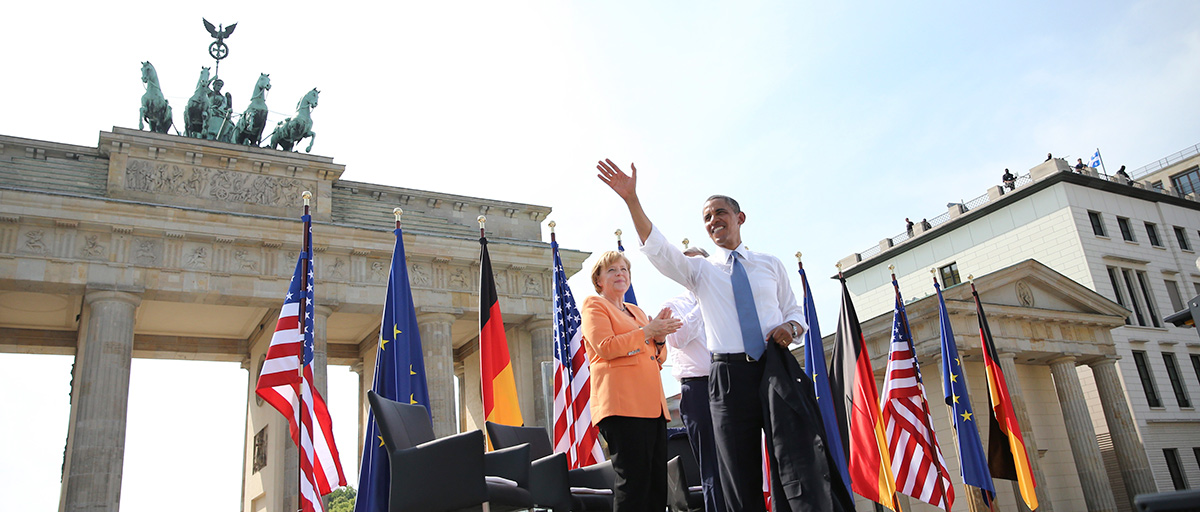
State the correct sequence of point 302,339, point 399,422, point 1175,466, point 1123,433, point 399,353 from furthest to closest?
point 1175,466 < point 1123,433 < point 399,353 < point 302,339 < point 399,422

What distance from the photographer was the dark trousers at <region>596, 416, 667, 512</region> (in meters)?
4.38

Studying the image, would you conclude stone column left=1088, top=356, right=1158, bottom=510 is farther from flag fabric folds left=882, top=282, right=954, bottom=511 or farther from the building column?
flag fabric folds left=882, top=282, right=954, bottom=511

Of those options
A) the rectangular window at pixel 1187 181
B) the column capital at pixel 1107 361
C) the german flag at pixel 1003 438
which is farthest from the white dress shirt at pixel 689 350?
the rectangular window at pixel 1187 181

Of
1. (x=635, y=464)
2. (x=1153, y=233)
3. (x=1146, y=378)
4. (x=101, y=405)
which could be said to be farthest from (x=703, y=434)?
(x=1153, y=233)

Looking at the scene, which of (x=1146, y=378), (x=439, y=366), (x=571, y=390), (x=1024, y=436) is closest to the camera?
(x=571, y=390)

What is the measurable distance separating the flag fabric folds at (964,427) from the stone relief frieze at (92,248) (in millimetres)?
18413

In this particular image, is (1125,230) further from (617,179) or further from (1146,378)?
(617,179)

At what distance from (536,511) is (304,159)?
700 inches

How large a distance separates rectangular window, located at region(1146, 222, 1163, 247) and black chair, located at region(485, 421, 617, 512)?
3555 cm

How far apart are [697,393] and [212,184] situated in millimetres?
19555

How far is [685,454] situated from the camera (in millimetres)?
6871

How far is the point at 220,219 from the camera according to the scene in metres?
19.6

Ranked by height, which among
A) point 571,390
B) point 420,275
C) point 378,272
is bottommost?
point 571,390

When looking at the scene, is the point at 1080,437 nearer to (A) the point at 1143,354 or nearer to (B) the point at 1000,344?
(B) the point at 1000,344
